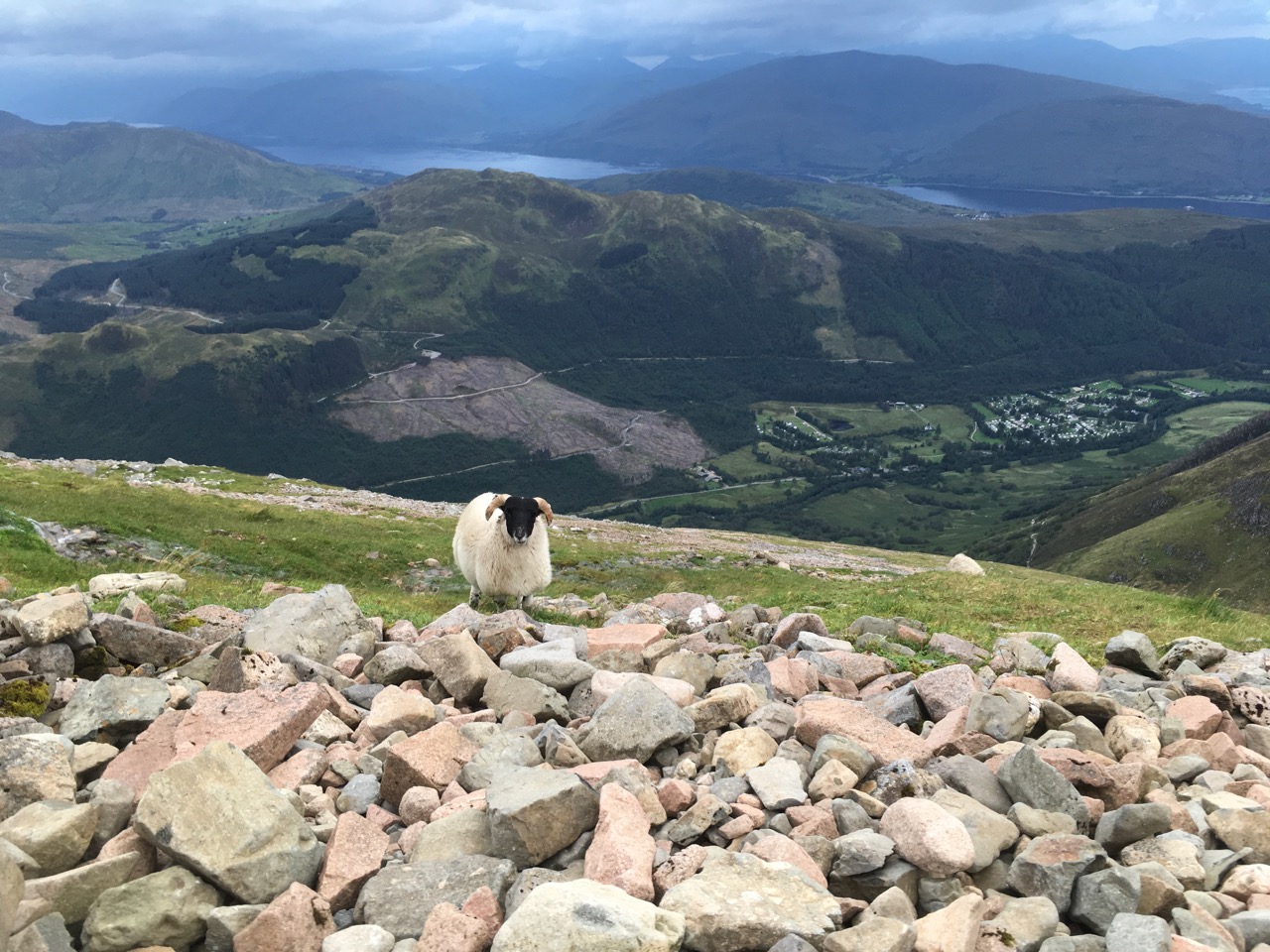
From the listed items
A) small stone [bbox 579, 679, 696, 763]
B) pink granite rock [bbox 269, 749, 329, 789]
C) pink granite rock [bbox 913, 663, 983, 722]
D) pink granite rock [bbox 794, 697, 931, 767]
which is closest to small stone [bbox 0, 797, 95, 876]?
pink granite rock [bbox 269, 749, 329, 789]

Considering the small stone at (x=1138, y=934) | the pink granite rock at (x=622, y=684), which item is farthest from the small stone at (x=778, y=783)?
the small stone at (x=1138, y=934)

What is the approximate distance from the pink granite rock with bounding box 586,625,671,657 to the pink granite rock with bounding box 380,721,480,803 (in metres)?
5.04

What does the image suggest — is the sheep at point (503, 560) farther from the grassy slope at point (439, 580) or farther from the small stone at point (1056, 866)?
the small stone at point (1056, 866)

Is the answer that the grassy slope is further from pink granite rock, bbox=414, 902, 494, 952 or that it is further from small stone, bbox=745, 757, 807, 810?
pink granite rock, bbox=414, 902, 494, 952

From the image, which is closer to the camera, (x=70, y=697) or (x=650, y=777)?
(x=650, y=777)

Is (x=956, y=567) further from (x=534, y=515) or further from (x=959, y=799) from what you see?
(x=959, y=799)

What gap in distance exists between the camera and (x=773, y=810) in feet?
32.4

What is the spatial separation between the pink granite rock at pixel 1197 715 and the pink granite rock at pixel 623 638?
858 centimetres

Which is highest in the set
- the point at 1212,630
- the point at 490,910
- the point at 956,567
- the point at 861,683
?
the point at 490,910

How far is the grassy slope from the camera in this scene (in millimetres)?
26562

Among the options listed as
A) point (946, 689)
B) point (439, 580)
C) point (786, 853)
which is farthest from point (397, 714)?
point (439, 580)

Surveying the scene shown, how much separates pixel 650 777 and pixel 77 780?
6.87 meters

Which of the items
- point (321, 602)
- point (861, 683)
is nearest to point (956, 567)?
point (861, 683)

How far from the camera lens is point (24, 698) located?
11.7m
